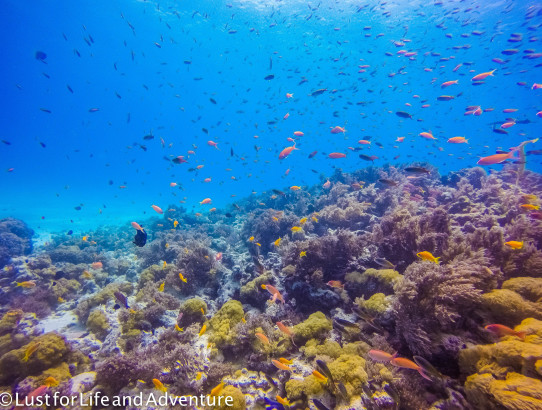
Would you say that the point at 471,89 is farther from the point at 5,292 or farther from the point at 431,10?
the point at 5,292

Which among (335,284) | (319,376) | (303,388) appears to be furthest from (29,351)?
(335,284)

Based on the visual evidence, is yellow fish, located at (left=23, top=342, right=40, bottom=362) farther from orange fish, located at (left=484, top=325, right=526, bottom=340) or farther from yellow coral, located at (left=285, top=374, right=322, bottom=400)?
orange fish, located at (left=484, top=325, right=526, bottom=340)

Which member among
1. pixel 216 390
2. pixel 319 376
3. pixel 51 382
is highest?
pixel 319 376

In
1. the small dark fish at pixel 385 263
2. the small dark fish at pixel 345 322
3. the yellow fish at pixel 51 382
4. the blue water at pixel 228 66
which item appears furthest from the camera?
the blue water at pixel 228 66

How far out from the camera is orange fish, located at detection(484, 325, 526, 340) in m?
3.02

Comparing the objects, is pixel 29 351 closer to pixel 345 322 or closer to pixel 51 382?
pixel 51 382

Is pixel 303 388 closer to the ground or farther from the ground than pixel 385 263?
closer to the ground

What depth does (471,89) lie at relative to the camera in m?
59.7

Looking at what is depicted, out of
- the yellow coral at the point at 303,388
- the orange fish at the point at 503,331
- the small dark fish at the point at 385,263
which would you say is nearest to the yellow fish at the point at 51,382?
the yellow coral at the point at 303,388

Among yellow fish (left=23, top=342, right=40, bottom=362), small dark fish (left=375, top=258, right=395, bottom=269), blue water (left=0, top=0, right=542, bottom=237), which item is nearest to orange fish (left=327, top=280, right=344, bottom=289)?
small dark fish (left=375, top=258, right=395, bottom=269)

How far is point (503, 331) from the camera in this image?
3086mm

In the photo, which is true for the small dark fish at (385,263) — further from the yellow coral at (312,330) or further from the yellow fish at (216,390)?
the yellow fish at (216,390)

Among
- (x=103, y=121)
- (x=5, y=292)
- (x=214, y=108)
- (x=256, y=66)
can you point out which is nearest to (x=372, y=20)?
(x=256, y=66)

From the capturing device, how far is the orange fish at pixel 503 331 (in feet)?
9.91
